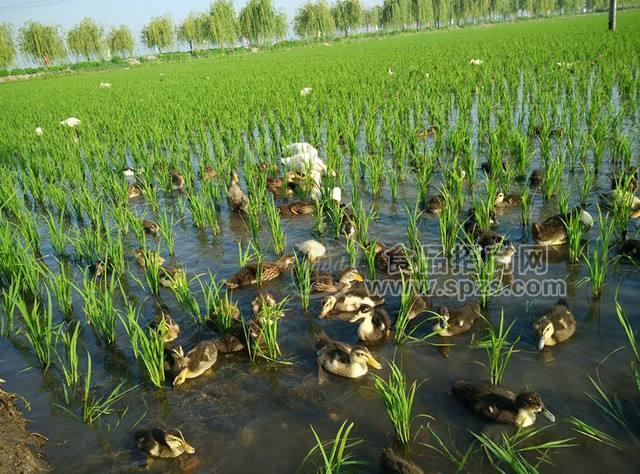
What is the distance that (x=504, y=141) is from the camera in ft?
27.7

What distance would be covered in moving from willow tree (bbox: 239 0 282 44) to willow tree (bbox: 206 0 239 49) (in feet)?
5.23

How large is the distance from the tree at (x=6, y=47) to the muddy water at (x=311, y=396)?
6747 cm

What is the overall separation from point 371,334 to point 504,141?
584 cm

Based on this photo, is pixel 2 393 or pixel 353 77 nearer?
pixel 2 393

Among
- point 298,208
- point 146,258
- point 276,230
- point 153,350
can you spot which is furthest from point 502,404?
point 298,208

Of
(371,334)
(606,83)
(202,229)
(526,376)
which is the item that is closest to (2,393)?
(371,334)

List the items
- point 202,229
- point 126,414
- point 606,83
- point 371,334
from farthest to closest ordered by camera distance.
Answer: point 606,83 < point 202,229 < point 371,334 < point 126,414

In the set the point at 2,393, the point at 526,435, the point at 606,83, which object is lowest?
the point at 526,435

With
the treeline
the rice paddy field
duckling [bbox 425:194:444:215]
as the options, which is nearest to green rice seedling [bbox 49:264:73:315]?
the rice paddy field

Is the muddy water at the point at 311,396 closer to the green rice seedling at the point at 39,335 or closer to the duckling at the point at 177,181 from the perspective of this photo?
the green rice seedling at the point at 39,335

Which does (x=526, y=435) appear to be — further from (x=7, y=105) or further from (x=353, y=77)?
(x=7, y=105)

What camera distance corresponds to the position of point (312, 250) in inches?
220

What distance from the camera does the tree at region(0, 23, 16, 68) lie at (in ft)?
188

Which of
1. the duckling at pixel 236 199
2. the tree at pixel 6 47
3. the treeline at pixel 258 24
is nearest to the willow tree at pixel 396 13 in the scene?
the treeline at pixel 258 24
